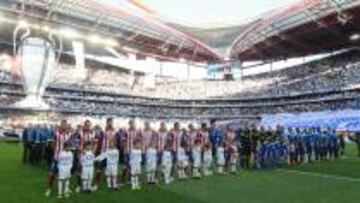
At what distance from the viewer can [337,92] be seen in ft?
228

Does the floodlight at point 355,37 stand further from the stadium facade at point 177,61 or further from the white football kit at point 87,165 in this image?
the white football kit at point 87,165

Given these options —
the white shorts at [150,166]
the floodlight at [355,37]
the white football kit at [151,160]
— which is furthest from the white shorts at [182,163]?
the floodlight at [355,37]

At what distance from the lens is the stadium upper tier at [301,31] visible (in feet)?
209

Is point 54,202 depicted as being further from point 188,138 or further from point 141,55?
point 141,55

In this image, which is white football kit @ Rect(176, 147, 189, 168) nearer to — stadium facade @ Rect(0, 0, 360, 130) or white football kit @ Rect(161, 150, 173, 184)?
white football kit @ Rect(161, 150, 173, 184)

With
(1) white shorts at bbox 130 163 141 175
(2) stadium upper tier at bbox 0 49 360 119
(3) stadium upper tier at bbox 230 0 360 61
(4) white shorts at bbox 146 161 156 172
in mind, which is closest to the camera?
(1) white shorts at bbox 130 163 141 175

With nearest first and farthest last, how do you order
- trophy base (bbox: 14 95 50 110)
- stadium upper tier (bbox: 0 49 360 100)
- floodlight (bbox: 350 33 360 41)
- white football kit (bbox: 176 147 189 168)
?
white football kit (bbox: 176 147 189 168)
trophy base (bbox: 14 95 50 110)
floodlight (bbox: 350 33 360 41)
stadium upper tier (bbox: 0 49 360 100)

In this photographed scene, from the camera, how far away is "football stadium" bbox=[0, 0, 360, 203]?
677 inches

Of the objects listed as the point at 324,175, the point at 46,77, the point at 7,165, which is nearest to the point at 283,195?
the point at 324,175

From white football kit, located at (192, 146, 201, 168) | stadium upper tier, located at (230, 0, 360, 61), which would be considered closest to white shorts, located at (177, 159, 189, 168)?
white football kit, located at (192, 146, 201, 168)

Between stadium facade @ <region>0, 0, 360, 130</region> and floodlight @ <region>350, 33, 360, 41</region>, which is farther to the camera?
floodlight @ <region>350, 33, 360, 41</region>

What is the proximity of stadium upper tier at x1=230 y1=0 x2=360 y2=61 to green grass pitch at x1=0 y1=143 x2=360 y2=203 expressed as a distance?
43.0 meters

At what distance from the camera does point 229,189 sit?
17234 millimetres

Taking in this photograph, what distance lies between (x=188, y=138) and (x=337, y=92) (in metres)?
52.5
